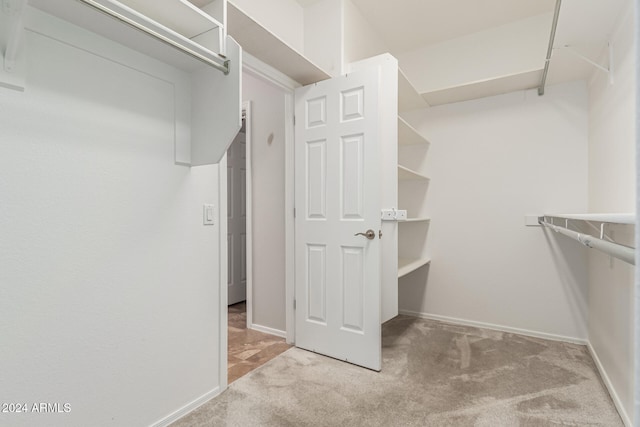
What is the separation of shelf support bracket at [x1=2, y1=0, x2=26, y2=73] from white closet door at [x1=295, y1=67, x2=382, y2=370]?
1.64 m

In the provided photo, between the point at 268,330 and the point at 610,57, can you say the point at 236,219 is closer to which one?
the point at 268,330

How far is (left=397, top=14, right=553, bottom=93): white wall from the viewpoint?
278 cm

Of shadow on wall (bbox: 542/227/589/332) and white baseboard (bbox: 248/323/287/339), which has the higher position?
shadow on wall (bbox: 542/227/589/332)

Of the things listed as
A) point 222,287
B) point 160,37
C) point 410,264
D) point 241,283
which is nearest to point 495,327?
point 410,264

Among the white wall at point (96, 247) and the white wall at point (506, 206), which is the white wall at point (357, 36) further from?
the white wall at point (96, 247)

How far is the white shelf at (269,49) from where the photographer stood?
1686 millimetres

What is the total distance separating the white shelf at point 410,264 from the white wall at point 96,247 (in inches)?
65.1

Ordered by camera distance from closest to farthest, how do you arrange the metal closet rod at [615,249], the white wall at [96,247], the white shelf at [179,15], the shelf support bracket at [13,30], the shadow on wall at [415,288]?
the metal closet rod at [615,249], the shelf support bracket at [13,30], the white wall at [96,247], the white shelf at [179,15], the shadow on wall at [415,288]

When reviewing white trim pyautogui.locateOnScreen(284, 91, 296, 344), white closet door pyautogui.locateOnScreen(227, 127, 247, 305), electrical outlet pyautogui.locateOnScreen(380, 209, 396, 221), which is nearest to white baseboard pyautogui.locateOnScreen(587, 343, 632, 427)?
electrical outlet pyautogui.locateOnScreen(380, 209, 396, 221)

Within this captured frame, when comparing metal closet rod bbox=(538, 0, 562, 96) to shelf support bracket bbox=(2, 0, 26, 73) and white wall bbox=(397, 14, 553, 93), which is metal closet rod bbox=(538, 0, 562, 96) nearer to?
white wall bbox=(397, 14, 553, 93)

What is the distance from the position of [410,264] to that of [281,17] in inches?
91.2

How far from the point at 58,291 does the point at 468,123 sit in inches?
128

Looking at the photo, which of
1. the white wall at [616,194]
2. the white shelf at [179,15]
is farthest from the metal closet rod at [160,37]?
the white wall at [616,194]

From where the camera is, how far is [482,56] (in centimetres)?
301
